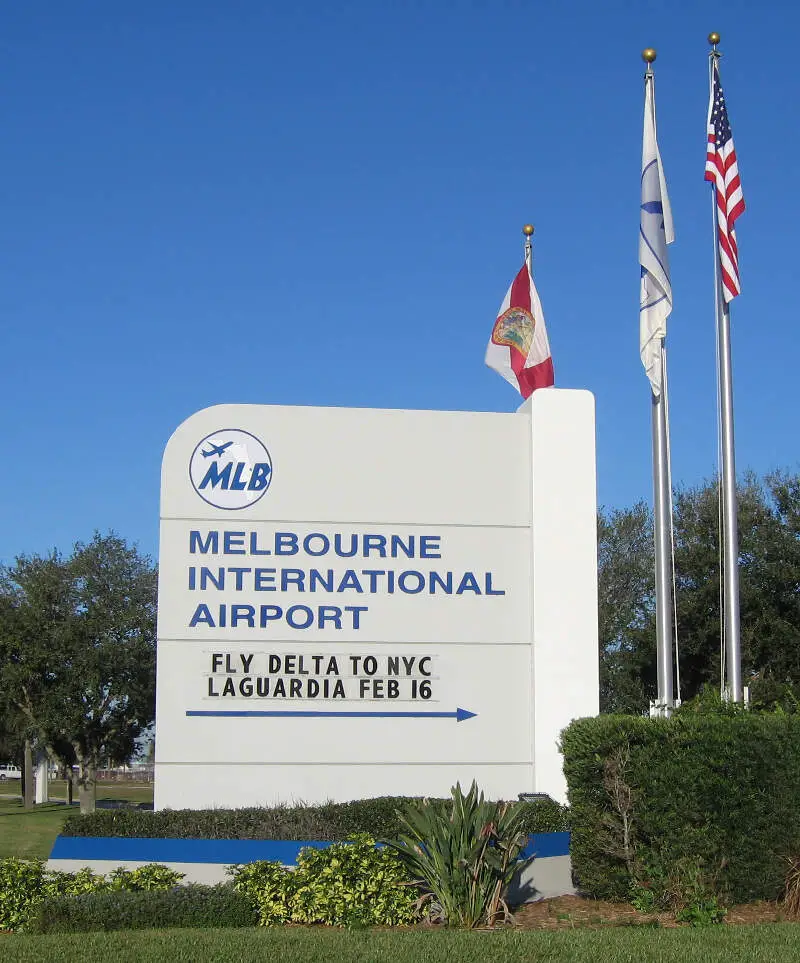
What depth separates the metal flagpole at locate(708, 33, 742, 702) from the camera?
567 inches

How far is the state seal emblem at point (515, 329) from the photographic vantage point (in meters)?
15.9

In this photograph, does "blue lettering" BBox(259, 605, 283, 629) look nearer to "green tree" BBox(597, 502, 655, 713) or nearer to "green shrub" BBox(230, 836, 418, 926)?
"green shrub" BBox(230, 836, 418, 926)

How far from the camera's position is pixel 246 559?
1345 cm

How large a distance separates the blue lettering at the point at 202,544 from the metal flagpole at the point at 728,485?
239 inches

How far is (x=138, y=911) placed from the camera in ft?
33.9

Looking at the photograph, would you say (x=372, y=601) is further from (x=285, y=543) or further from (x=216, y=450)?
(x=216, y=450)

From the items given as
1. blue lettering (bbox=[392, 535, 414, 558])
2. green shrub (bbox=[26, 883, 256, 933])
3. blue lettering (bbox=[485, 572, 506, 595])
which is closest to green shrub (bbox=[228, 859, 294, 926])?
green shrub (bbox=[26, 883, 256, 933])

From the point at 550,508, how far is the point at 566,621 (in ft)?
4.26

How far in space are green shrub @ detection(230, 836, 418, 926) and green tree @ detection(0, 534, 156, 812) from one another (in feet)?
66.7

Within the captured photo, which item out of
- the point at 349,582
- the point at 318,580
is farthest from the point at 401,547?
the point at 318,580

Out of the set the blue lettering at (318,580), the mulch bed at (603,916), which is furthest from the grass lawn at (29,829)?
the mulch bed at (603,916)

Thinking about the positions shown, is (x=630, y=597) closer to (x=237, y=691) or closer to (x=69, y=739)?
(x=69, y=739)

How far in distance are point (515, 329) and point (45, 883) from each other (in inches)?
351

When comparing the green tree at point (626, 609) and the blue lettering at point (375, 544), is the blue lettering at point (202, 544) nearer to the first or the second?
the blue lettering at point (375, 544)
